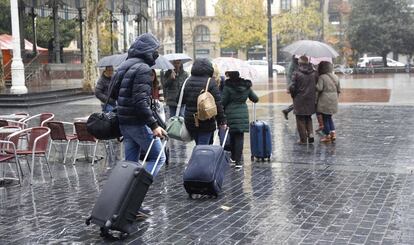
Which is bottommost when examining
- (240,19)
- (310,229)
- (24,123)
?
(310,229)

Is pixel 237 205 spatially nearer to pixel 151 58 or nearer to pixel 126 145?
pixel 126 145

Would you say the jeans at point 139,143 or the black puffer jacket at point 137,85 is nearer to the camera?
the black puffer jacket at point 137,85

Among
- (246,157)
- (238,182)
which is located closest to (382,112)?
(246,157)

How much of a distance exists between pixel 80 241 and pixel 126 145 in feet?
3.94

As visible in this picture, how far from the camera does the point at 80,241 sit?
5.58m

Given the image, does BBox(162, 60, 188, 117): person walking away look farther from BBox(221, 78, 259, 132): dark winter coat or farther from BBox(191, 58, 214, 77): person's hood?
BBox(191, 58, 214, 77): person's hood

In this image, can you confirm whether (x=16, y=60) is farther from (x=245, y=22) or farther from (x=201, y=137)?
(x=245, y=22)

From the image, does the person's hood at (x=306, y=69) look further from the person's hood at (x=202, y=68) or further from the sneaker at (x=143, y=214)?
the sneaker at (x=143, y=214)

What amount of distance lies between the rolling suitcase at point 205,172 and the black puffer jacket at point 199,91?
1.90 feet

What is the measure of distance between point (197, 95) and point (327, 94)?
4616mm

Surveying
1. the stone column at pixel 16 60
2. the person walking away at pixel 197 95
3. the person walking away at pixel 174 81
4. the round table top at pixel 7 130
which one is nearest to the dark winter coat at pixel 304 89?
the person walking away at pixel 174 81

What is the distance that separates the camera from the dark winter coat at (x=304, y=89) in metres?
11.0

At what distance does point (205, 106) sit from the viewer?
7.34m

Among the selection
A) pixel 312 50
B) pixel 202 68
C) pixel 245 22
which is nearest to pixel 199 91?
pixel 202 68
